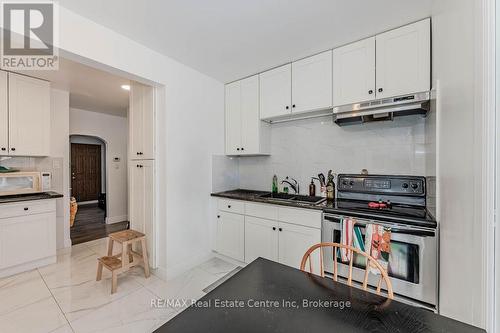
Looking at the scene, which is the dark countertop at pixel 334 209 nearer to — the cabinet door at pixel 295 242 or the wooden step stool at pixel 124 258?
the cabinet door at pixel 295 242

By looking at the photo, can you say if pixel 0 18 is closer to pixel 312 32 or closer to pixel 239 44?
pixel 239 44

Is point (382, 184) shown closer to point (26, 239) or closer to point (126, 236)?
point (126, 236)

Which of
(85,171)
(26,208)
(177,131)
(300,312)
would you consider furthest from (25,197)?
(85,171)

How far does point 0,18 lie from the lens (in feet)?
→ 4.75

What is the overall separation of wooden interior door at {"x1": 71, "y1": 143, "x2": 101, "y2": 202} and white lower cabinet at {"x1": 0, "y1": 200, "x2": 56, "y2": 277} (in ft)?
15.5

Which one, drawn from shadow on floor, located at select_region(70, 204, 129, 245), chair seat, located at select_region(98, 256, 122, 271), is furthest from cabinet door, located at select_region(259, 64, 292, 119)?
shadow on floor, located at select_region(70, 204, 129, 245)

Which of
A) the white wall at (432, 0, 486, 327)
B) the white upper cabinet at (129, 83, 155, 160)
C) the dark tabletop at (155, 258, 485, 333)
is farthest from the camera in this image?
the white upper cabinet at (129, 83, 155, 160)

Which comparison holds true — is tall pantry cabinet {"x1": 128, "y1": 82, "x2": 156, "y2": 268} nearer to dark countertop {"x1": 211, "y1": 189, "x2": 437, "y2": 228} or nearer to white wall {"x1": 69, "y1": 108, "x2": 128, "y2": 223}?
dark countertop {"x1": 211, "y1": 189, "x2": 437, "y2": 228}

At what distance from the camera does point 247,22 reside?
1.79 metres

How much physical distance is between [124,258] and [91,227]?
298 cm

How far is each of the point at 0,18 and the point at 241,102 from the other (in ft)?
7.28

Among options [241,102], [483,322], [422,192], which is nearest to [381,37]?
[422,192]

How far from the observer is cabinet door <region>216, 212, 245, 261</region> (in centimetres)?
268

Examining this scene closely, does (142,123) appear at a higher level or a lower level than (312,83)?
lower
